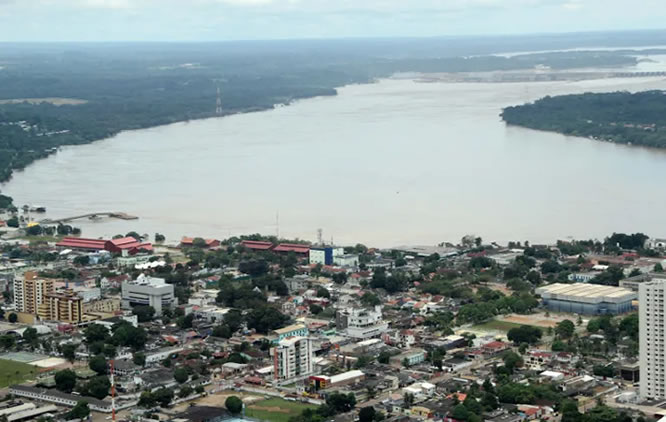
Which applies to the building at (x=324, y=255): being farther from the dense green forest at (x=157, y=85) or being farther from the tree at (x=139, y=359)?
the dense green forest at (x=157, y=85)

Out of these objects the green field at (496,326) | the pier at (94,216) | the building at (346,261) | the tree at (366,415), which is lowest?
the pier at (94,216)

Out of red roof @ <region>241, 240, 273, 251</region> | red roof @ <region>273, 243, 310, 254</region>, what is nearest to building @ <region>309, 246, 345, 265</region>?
red roof @ <region>273, 243, 310, 254</region>

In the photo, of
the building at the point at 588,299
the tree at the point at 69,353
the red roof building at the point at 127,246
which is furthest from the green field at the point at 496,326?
the red roof building at the point at 127,246

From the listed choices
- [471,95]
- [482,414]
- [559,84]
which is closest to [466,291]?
[482,414]

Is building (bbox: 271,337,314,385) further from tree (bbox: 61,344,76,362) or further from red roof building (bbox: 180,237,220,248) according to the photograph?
red roof building (bbox: 180,237,220,248)

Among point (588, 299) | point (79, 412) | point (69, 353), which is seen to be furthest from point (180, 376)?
point (588, 299)
